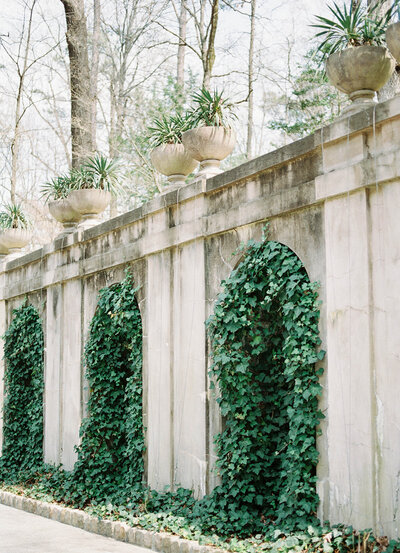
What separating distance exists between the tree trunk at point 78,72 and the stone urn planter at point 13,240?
272 centimetres

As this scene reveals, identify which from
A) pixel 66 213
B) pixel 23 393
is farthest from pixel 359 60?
pixel 23 393

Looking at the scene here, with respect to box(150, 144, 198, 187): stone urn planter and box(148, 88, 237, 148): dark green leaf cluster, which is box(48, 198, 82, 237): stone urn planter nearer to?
box(150, 144, 198, 187): stone urn planter

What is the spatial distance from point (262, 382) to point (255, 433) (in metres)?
0.54

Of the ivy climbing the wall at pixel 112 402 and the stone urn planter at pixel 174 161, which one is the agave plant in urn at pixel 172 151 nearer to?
the stone urn planter at pixel 174 161

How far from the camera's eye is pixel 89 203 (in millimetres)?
10812

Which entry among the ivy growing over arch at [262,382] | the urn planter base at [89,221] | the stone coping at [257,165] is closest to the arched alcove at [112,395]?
the stone coping at [257,165]

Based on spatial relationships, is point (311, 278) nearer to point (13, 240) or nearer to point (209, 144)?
point (209, 144)

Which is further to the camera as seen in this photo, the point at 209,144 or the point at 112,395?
the point at 112,395

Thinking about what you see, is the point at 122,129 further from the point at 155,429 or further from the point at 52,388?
the point at 155,429

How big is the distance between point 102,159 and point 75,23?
21.3 feet

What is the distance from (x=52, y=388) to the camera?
11289mm

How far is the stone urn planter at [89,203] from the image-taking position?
1073 centimetres

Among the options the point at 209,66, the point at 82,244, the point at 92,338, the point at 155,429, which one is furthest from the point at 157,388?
the point at 209,66

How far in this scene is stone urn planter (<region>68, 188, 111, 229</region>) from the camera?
35.2ft
